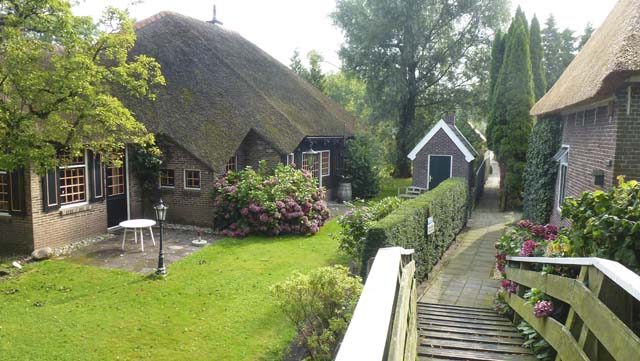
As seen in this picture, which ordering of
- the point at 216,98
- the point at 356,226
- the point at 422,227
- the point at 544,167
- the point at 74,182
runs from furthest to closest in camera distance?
1. the point at 216,98
2. the point at 544,167
3. the point at 74,182
4. the point at 356,226
5. the point at 422,227

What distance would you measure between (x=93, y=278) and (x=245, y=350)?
197 inches

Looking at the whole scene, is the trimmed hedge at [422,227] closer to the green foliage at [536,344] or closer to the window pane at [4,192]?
the green foliage at [536,344]

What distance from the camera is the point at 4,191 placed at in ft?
39.6

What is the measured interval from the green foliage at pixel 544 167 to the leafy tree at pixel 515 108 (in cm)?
568

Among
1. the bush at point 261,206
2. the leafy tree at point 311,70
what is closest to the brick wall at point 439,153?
the bush at point 261,206

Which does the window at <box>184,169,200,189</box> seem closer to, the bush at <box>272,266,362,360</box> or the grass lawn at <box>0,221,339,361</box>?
the grass lawn at <box>0,221,339,361</box>

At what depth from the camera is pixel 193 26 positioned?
68.6ft

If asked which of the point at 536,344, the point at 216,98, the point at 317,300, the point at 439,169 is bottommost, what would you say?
the point at 317,300

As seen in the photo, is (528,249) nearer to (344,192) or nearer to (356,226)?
(356,226)

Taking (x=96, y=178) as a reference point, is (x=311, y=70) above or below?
above

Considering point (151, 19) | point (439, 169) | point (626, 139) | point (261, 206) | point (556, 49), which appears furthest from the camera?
point (556, 49)

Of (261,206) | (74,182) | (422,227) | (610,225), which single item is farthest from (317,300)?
(74,182)

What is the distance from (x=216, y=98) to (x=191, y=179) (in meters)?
3.74

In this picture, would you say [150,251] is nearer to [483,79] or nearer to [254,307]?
[254,307]
